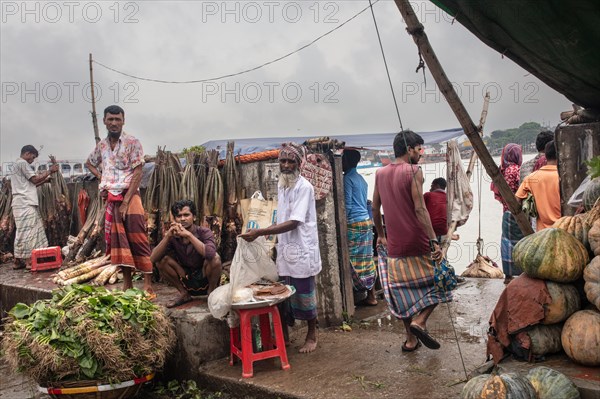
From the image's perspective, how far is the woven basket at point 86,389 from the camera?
15.4 ft

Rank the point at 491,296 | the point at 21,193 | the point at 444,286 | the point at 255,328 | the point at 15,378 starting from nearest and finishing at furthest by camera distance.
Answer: the point at 444,286, the point at 255,328, the point at 15,378, the point at 491,296, the point at 21,193

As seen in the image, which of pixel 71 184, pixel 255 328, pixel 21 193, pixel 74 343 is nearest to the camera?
pixel 74 343

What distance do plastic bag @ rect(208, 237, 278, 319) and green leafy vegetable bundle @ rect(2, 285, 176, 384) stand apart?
585 millimetres

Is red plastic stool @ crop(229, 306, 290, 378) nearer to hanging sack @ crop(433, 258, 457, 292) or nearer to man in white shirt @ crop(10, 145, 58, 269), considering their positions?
hanging sack @ crop(433, 258, 457, 292)

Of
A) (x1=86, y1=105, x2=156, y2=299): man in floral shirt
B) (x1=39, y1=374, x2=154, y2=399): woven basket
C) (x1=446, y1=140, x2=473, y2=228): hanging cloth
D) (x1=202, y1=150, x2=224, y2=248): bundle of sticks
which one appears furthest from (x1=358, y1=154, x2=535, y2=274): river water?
(x1=39, y1=374, x2=154, y2=399): woven basket

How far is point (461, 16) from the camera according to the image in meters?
3.34

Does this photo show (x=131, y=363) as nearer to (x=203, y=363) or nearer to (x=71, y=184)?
(x=203, y=363)

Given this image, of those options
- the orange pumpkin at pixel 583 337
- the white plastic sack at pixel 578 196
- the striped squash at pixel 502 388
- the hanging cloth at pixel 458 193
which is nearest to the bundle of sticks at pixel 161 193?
the hanging cloth at pixel 458 193

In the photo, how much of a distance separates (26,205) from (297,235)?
6.55 meters

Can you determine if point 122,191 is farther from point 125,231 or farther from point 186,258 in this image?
point 186,258

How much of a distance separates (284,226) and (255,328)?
1096 mm

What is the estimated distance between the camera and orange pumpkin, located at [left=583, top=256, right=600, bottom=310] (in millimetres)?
3509

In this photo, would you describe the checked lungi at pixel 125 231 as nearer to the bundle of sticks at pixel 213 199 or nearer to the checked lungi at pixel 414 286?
the bundle of sticks at pixel 213 199

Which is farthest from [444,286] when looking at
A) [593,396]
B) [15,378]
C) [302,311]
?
[15,378]
